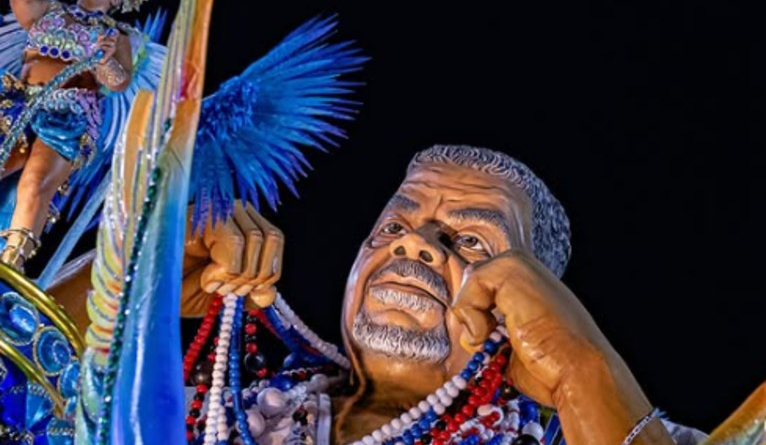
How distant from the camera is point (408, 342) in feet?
8.04

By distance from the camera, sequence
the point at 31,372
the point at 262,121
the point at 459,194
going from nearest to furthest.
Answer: the point at 31,372 → the point at 262,121 → the point at 459,194

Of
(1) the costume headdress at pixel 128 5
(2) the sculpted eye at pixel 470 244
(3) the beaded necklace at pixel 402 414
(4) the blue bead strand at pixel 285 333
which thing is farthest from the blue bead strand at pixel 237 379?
(1) the costume headdress at pixel 128 5

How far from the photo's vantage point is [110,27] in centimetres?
232

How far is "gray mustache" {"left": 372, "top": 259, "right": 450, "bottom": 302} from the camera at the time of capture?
8.02ft

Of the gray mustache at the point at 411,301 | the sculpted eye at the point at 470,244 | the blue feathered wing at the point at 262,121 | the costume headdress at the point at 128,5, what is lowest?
the gray mustache at the point at 411,301

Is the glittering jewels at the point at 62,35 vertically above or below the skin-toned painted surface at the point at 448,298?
above

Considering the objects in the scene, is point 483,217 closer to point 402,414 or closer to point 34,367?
point 402,414

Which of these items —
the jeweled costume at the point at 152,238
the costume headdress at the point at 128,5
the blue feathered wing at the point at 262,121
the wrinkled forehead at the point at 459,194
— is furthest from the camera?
the wrinkled forehead at the point at 459,194

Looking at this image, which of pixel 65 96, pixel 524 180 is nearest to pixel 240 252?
pixel 65 96

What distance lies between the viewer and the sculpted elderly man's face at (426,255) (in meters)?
2.45

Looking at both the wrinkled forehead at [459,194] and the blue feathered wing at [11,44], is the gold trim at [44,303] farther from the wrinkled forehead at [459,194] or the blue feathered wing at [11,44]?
the wrinkled forehead at [459,194]

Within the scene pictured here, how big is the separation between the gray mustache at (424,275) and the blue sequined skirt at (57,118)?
0.48 meters

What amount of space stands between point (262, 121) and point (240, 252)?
0.25 m

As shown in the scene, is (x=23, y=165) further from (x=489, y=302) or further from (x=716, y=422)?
(x=716, y=422)
